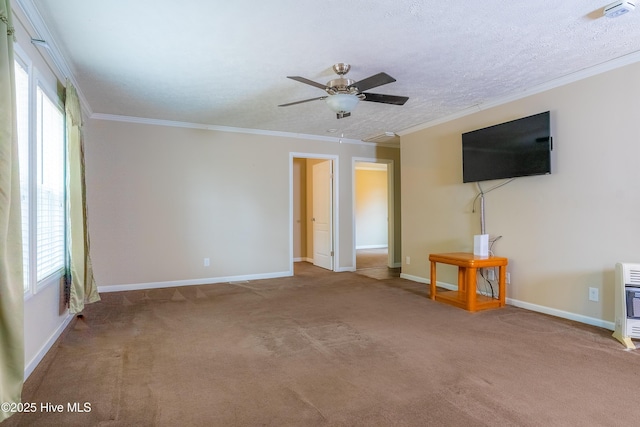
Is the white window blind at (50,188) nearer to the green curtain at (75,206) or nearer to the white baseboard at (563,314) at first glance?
the green curtain at (75,206)

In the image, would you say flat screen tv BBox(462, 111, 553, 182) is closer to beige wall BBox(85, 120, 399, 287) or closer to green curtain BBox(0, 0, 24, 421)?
beige wall BBox(85, 120, 399, 287)

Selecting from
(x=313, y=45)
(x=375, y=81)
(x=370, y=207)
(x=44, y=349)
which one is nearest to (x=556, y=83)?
(x=375, y=81)

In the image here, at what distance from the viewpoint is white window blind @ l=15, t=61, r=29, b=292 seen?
2379mm

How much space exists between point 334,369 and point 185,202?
151 inches

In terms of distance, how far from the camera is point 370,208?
36.5ft

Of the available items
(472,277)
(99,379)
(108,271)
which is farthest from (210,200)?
(472,277)

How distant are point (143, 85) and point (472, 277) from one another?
4.08 m

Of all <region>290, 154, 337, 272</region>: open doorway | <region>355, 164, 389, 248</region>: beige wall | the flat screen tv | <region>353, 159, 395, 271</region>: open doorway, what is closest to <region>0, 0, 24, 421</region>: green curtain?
Answer: the flat screen tv

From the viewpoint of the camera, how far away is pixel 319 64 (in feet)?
10.6

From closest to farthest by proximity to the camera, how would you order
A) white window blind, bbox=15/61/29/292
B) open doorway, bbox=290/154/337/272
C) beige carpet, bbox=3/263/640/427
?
beige carpet, bbox=3/263/640/427, white window blind, bbox=15/61/29/292, open doorway, bbox=290/154/337/272

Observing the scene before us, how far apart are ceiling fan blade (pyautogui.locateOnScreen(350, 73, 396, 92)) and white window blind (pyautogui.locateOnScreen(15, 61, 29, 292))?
2449mm

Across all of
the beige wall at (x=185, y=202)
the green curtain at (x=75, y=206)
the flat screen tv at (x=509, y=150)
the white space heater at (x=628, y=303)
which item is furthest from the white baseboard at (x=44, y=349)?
the flat screen tv at (x=509, y=150)

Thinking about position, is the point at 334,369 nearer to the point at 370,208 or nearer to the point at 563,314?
the point at 563,314

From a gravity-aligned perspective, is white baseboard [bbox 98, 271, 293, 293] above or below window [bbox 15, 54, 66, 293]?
below
